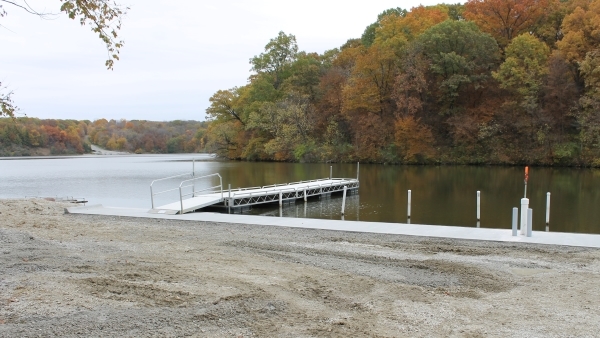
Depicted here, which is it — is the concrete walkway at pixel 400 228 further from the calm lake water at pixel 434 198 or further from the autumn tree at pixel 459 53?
the autumn tree at pixel 459 53

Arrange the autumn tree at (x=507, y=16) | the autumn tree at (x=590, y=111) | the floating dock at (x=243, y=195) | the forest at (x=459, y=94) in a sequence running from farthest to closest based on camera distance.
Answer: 1. the autumn tree at (x=507, y=16)
2. the forest at (x=459, y=94)
3. the autumn tree at (x=590, y=111)
4. the floating dock at (x=243, y=195)

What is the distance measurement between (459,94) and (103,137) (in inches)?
3934

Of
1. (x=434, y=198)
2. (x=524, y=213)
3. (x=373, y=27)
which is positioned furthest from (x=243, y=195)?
(x=373, y=27)

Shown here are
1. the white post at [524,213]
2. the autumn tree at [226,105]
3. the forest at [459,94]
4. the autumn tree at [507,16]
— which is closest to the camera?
the white post at [524,213]

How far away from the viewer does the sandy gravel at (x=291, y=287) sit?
15.3 ft

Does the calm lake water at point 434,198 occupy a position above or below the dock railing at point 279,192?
below

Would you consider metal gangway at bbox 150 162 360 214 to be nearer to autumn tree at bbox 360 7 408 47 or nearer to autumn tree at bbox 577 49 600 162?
autumn tree at bbox 577 49 600 162

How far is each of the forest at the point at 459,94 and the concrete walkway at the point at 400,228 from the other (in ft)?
121

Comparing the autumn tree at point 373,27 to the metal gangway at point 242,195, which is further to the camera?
the autumn tree at point 373,27

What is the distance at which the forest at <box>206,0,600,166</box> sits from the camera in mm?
43594

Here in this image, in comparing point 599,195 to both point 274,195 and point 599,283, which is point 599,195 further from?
point 599,283

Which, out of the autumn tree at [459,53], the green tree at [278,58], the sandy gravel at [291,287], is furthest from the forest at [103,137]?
the sandy gravel at [291,287]

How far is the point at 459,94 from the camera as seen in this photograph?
49.8 meters

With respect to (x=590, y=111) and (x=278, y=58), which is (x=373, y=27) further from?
(x=590, y=111)
